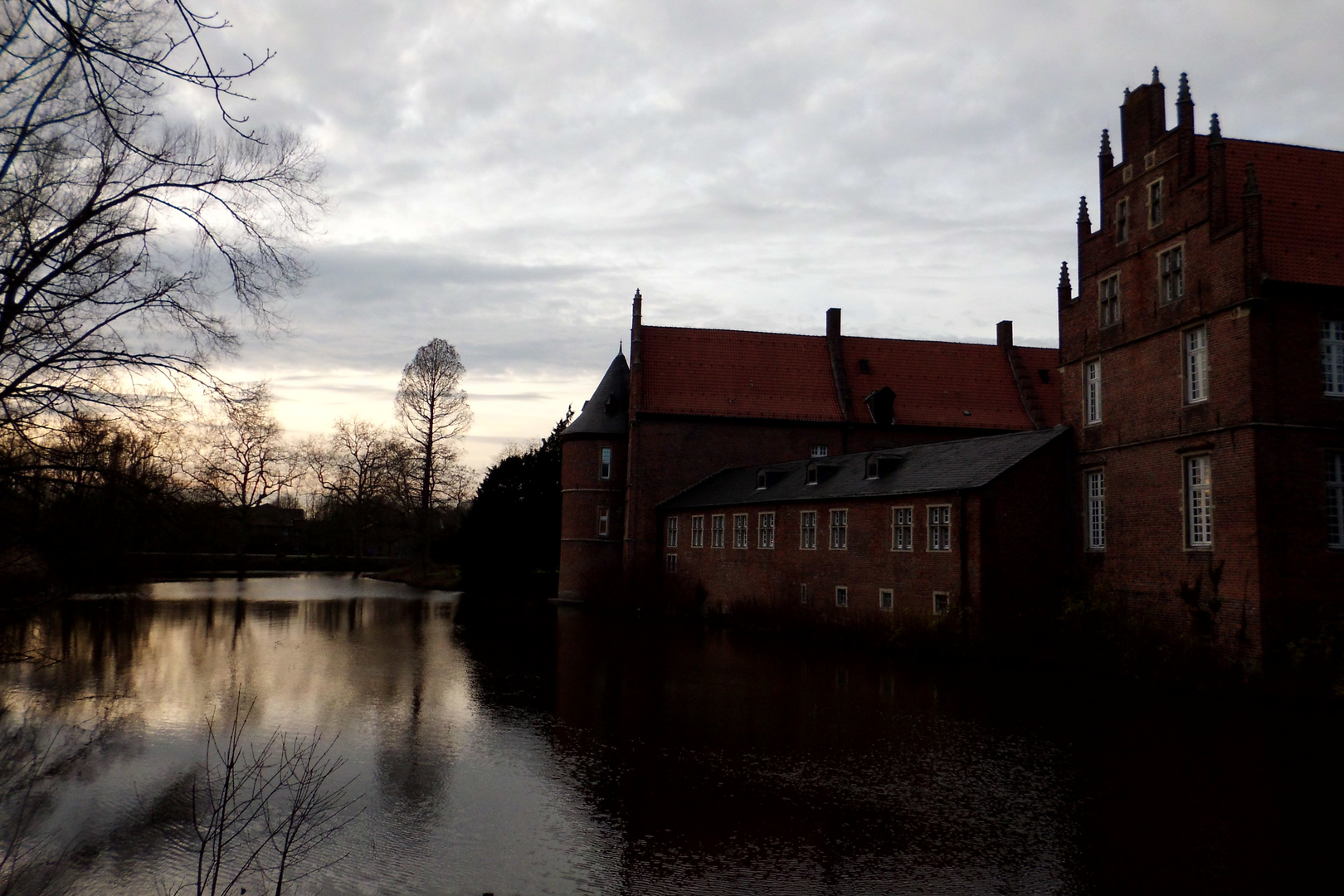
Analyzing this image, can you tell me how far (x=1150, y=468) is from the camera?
2191 centimetres

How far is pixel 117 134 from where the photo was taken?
4.46 meters

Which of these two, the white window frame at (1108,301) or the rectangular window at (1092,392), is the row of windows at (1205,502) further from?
the white window frame at (1108,301)

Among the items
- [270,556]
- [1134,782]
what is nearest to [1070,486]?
[1134,782]

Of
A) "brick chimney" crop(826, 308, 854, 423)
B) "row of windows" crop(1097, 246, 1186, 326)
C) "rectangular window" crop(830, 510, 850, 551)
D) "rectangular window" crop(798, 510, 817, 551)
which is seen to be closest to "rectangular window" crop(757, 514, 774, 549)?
"rectangular window" crop(798, 510, 817, 551)

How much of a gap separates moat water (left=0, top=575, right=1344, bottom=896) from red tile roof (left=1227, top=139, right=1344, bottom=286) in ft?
30.1

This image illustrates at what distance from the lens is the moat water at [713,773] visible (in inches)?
317

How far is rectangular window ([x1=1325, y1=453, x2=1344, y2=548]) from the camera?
750 inches

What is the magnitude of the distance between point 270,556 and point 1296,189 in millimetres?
77649

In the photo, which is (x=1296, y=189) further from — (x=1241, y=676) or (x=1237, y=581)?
(x=1241, y=676)

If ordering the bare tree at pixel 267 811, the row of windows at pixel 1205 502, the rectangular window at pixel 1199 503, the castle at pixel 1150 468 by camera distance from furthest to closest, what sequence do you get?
the rectangular window at pixel 1199 503 → the row of windows at pixel 1205 502 → the castle at pixel 1150 468 → the bare tree at pixel 267 811

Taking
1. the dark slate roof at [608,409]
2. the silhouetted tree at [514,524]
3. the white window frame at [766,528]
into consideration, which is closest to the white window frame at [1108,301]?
the white window frame at [766,528]

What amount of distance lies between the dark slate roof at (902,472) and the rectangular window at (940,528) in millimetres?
568

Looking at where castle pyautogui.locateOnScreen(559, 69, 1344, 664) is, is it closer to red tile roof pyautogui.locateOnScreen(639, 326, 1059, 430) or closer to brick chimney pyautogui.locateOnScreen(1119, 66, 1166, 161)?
brick chimney pyautogui.locateOnScreen(1119, 66, 1166, 161)

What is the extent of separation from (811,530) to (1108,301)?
36.4 ft
